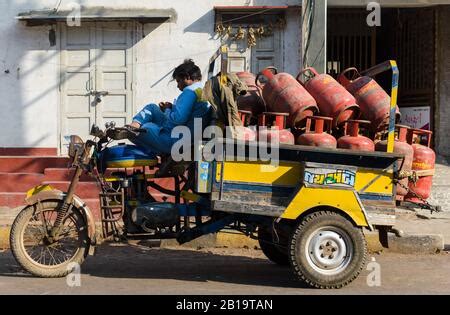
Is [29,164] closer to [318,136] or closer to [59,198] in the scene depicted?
[59,198]

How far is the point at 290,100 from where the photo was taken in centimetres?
575

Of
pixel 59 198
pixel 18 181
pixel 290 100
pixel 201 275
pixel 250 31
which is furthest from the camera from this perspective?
pixel 250 31

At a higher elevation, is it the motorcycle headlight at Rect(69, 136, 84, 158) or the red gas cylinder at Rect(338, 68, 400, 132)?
the red gas cylinder at Rect(338, 68, 400, 132)

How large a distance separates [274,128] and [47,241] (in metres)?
2.23

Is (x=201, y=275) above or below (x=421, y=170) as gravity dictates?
below

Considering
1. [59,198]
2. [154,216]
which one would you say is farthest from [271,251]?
[59,198]

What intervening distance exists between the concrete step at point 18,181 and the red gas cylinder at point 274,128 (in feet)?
15.7

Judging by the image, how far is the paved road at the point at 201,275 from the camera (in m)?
5.56

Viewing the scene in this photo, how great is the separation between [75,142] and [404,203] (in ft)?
9.94

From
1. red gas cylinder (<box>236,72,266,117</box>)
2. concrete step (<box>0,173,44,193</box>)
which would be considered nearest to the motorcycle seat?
red gas cylinder (<box>236,72,266,117</box>)

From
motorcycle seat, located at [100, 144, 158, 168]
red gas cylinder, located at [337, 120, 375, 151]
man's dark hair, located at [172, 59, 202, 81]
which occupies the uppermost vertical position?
man's dark hair, located at [172, 59, 202, 81]

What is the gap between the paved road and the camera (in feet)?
18.2

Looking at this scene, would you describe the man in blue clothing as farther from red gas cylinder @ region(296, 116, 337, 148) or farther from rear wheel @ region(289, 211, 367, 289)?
rear wheel @ region(289, 211, 367, 289)

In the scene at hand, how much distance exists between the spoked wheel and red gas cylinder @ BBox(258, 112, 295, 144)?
1.79 meters
